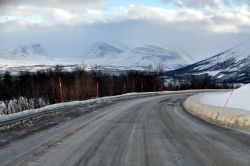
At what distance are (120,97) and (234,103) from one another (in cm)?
1831

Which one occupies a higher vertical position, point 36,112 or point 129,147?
point 36,112

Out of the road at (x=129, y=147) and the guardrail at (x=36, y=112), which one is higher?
the guardrail at (x=36, y=112)

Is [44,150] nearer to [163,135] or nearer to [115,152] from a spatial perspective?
[115,152]

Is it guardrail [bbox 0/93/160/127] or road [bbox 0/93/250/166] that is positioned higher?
guardrail [bbox 0/93/160/127]

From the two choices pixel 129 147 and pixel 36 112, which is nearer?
pixel 129 147

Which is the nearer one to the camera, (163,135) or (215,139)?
(215,139)

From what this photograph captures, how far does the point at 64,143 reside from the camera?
515 inches

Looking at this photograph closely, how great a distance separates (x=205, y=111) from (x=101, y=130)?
9946mm

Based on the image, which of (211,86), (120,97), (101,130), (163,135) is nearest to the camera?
(163,135)

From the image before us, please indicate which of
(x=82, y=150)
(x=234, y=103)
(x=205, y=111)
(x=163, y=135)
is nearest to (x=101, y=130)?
(x=163, y=135)

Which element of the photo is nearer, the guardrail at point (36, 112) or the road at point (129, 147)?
the road at point (129, 147)

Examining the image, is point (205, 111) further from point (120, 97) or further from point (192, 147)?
point (120, 97)

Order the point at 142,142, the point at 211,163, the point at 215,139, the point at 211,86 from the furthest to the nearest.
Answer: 1. the point at 211,86
2. the point at 215,139
3. the point at 142,142
4. the point at 211,163

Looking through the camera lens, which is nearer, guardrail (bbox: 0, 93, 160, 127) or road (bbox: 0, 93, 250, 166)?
road (bbox: 0, 93, 250, 166)
